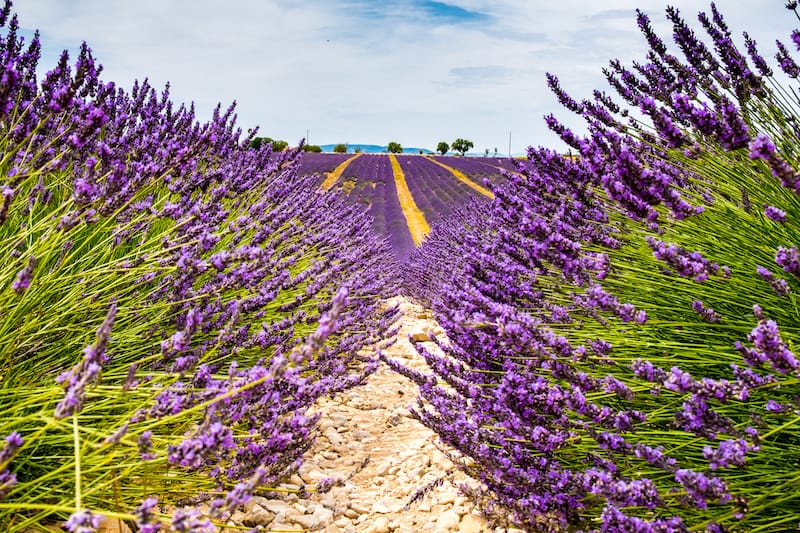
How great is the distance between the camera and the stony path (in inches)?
79.3

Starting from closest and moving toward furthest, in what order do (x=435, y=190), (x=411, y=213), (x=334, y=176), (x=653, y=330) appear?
1. (x=653, y=330)
2. (x=411, y=213)
3. (x=435, y=190)
4. (x=334, y=176)

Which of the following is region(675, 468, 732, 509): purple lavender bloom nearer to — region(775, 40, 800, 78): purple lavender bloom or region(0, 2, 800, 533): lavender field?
region(0, 2, 800, 533): lavender field

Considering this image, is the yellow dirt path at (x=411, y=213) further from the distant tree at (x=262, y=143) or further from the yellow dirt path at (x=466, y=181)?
the distant tree at (x=262, y=143)

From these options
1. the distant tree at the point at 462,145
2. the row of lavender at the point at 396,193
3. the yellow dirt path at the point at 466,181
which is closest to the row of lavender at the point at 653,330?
the row of lavender at the point at 396,193

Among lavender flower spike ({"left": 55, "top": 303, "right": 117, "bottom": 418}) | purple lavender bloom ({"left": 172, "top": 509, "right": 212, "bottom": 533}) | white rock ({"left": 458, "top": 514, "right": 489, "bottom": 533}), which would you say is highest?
lavender flower spike ({"left": 55, "top": 303, "right": 117, "bottom": 418})

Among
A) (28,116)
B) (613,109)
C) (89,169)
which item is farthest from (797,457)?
(28,116)

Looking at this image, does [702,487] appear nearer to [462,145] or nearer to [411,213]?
[411,213]

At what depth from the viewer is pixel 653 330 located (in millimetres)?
1641

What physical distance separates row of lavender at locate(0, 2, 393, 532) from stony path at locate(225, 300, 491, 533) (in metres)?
0.23

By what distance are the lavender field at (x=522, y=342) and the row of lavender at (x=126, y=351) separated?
0.01m

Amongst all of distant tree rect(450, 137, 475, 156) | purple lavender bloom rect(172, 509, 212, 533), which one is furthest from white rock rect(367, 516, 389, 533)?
distant tree rect(450, 137, 475, 156)

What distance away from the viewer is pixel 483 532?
1.94 metres

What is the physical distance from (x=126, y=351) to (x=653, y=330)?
5.52 feet

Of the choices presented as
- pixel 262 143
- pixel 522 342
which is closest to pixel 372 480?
pixel 522 342
